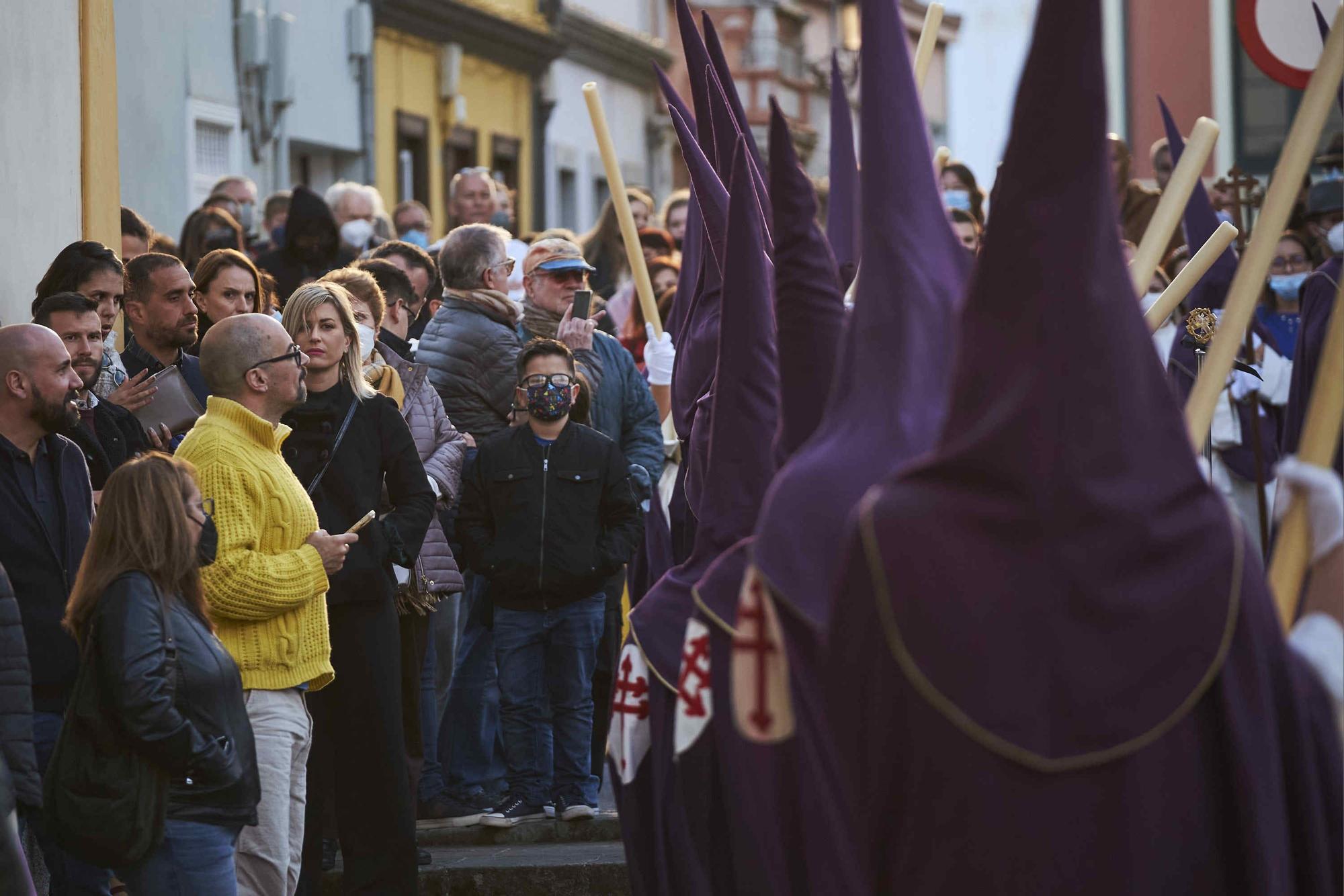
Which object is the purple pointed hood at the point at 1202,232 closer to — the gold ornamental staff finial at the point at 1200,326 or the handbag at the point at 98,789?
the gold ornamental staff finial at the point at 1200,326

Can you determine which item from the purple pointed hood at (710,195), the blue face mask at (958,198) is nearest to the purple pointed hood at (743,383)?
the purple pointed hood at (710,195)

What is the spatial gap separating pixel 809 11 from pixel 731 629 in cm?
4426

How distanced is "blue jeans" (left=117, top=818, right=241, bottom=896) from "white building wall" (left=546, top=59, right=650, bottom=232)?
25.0 meters

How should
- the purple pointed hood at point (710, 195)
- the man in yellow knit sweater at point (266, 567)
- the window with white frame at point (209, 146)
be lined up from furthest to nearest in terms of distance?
the window with white frame at point (209, 146) → the man in yellow knit sweater at point (266, 567) → the purple pointed hood at point (710, 195)

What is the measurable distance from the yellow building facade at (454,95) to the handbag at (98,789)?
18148 millimetres

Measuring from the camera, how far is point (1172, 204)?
4.29 metres

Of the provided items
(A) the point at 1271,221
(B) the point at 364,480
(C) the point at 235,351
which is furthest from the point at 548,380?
Answer: (A) the point at 1271,221

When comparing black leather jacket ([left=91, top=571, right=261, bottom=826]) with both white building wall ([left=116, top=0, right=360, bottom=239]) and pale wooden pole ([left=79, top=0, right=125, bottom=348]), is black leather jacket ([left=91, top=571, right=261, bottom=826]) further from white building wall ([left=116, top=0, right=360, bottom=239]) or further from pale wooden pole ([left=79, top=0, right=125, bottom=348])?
white building wall ([left=116, top=0, right=360, bottom=239])

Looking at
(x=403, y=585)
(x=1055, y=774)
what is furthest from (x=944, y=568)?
(x=403, y=585)

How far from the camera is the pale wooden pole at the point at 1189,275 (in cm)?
454

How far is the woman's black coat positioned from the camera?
22.9 feet

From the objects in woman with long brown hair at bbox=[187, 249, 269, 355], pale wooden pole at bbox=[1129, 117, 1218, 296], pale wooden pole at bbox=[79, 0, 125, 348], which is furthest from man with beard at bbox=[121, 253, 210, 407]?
pale wooden pole at bbox=[1129, 117, 1218, 296]

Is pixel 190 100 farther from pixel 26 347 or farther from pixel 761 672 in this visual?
pixel 761 672

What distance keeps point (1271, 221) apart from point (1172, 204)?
79 cm
